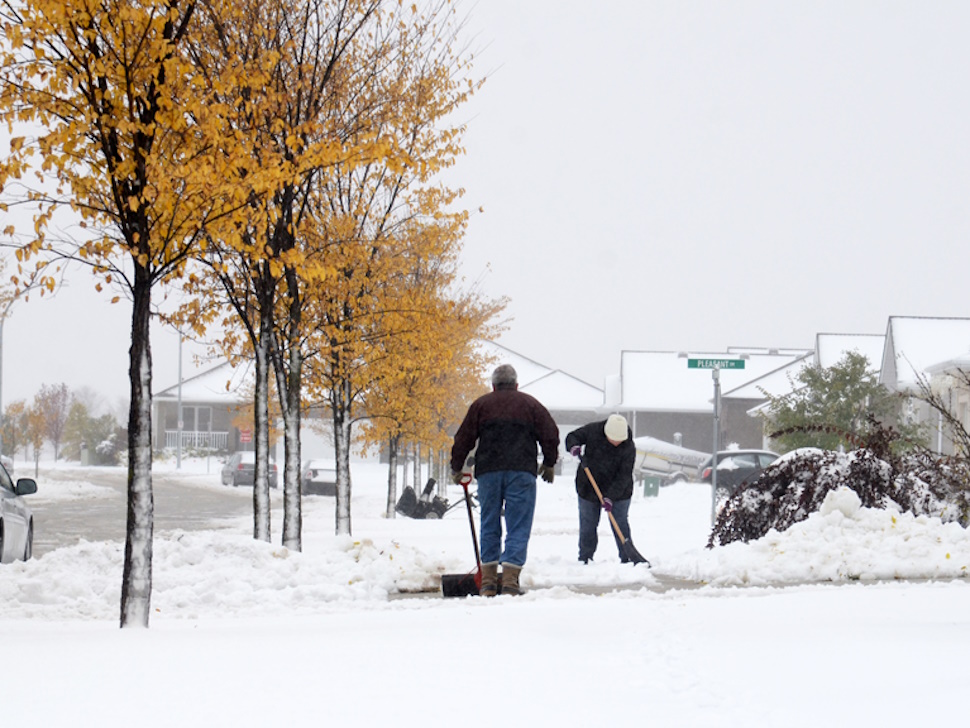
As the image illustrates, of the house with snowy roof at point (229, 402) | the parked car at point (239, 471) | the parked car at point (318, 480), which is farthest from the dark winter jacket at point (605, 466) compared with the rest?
A: the house with snowy roof at point (229, 402)

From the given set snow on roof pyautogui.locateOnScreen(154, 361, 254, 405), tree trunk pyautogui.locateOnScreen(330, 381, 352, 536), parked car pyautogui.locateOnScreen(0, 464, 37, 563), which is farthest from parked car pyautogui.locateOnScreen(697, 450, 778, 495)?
snow on roof pyautogui.locateOnScreen(154, 361, 254, 405)

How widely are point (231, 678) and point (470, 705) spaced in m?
1.09

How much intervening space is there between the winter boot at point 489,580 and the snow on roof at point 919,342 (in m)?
30.2

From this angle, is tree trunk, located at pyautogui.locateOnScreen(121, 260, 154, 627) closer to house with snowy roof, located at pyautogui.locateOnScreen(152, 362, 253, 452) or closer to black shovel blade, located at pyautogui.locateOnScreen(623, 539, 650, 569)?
black shovel blade, located at pyautogui.locateOnScreen(623, 539, 650, 569)

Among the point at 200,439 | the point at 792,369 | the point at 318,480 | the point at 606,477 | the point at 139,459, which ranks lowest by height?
the point at 318,480

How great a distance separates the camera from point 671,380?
7156cm

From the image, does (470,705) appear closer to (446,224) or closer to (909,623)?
(909,623)

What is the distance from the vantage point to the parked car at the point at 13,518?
11792 mm

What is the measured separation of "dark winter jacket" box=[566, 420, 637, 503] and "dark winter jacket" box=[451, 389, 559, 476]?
6.87 feet

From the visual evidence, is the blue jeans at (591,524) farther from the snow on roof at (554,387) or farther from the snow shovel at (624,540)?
the snow on roof at (554,387)

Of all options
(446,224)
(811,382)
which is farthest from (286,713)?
(811,382)

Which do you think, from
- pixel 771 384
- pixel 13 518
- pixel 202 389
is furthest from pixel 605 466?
pixel 202 389

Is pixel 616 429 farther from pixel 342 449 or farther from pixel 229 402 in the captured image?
pixel 229 402

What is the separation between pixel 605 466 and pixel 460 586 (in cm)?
259
